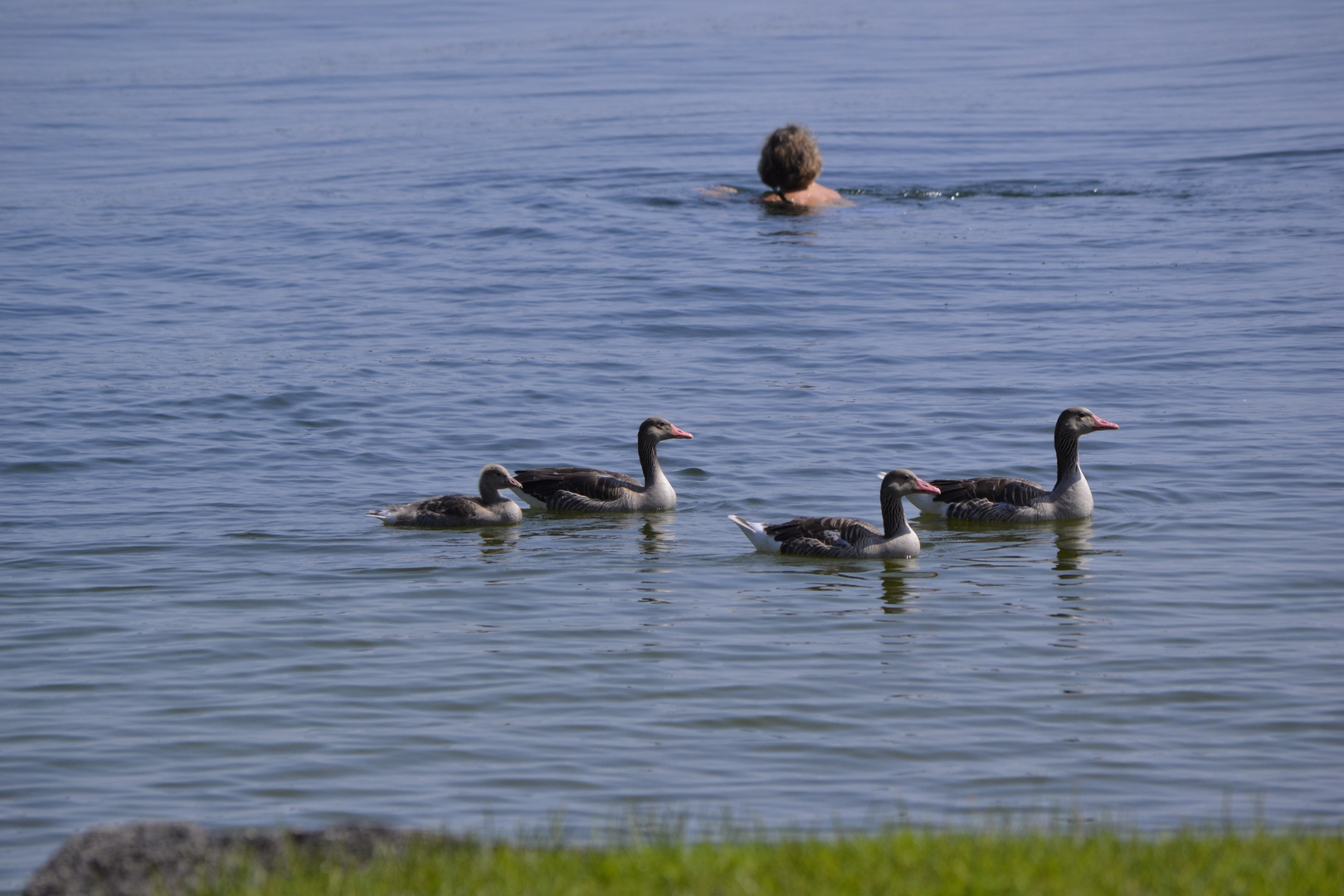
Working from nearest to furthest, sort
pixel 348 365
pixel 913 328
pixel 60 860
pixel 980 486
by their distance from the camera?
1. pixel 60 860
2. pixel 980 486
3. pixel 348 365
4. pixel 913 328

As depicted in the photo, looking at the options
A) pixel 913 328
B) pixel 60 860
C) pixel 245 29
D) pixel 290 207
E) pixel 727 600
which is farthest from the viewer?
pixel 245 29

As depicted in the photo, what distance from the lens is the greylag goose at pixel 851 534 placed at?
13.2m

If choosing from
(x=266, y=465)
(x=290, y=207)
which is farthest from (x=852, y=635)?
(x=290, y=207)

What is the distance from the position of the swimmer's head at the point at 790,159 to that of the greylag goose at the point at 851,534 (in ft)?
48.3

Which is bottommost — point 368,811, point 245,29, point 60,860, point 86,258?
point 368,811

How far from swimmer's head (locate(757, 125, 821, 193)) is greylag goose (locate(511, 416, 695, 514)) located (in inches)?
520

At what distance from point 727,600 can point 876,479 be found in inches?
142

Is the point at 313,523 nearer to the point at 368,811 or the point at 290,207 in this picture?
the point at 368,811

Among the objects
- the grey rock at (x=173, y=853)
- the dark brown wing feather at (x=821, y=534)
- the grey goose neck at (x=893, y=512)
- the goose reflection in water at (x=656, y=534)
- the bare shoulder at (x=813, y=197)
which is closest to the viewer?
the grey rock at (x=173, y=853)

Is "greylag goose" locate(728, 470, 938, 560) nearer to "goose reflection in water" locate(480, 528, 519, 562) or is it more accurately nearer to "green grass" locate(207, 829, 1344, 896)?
"goose reflection in water" locate(480, 528, 519, 562)

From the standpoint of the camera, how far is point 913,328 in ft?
70.4

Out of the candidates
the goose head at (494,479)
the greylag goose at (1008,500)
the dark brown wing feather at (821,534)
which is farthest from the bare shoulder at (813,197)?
the dark brown wing feather at (821,534)

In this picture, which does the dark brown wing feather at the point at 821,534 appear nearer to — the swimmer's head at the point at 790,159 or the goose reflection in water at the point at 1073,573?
the goose reflection in water at the point at 1073,573

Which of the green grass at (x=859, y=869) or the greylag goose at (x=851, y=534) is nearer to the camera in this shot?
the green grass at (x=859, y=869)
